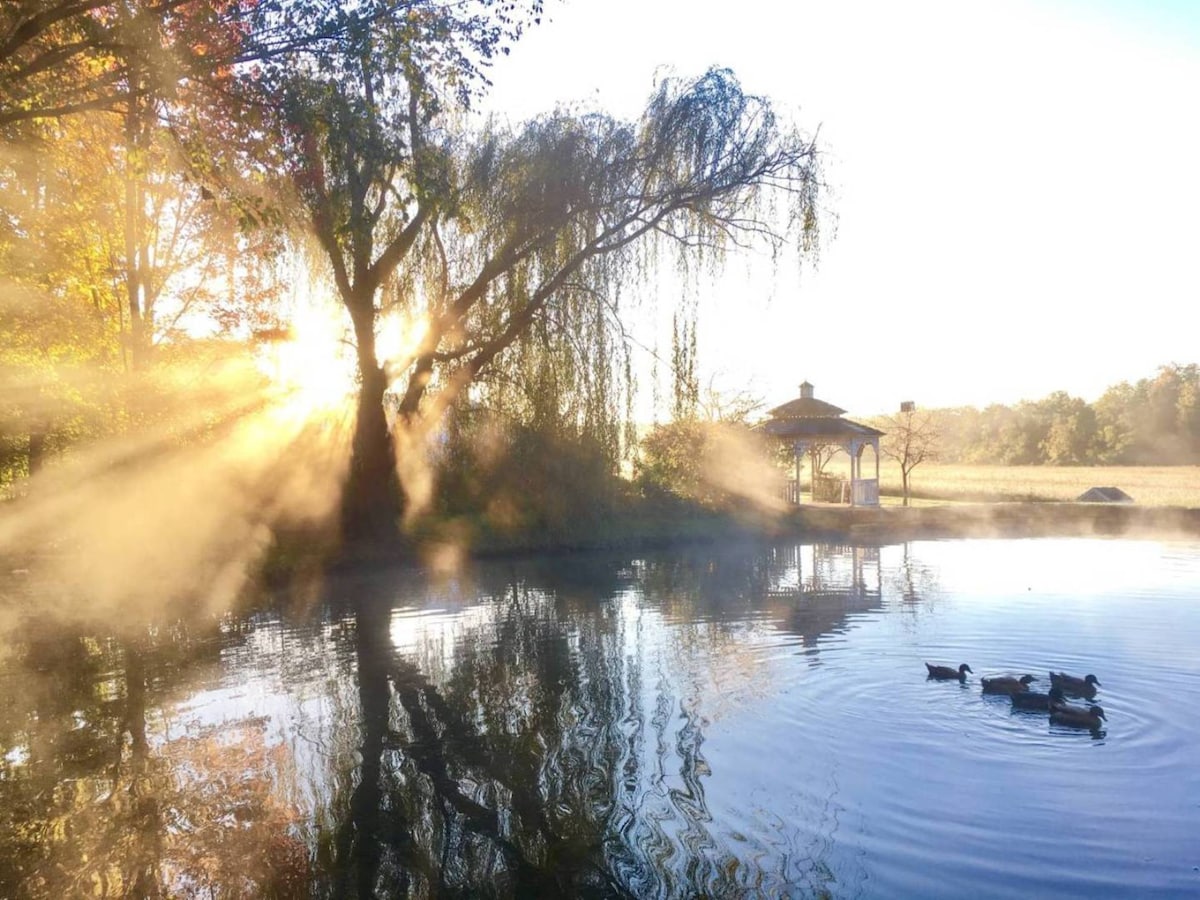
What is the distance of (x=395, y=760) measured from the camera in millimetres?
6395

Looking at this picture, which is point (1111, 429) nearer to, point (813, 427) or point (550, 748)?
point (813, 427)

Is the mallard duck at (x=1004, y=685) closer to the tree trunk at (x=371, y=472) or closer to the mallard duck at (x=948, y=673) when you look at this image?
the mallard duck at (x=948, y=673)

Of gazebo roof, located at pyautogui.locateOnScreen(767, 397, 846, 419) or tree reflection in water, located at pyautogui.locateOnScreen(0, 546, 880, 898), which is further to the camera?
gazebo roof, located at pyautogui.locateOnScreen(767, 397, 846, 419)

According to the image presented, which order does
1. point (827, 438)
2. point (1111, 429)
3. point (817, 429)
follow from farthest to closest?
point (1111, 429) → point (827, 438) → point (817, 429)

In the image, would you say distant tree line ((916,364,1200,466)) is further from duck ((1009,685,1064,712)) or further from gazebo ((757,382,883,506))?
duck ((1009,685,1064,712))

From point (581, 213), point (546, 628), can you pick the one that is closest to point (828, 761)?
point (546, 628)

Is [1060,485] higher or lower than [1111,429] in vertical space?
lower

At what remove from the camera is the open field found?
3431cm

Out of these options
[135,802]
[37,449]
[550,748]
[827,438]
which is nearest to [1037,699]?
[550,748]

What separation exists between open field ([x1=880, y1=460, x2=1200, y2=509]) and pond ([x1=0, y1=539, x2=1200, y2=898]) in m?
23.1

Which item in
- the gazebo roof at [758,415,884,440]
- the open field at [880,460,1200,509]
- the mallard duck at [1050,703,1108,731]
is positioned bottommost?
the mallard duck at [1050,703,1108,731]

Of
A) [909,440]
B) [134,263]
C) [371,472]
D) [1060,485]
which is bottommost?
[1060,485]

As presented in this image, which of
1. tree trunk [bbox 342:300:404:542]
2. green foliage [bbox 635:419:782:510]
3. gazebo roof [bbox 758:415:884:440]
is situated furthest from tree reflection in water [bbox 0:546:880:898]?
gazebo roof [bbox 758:415:884:440]

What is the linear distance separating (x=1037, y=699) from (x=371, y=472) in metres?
13.8
